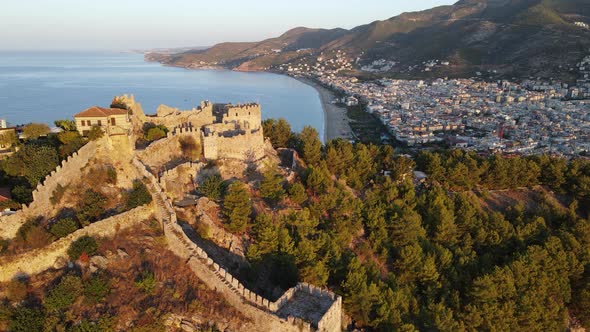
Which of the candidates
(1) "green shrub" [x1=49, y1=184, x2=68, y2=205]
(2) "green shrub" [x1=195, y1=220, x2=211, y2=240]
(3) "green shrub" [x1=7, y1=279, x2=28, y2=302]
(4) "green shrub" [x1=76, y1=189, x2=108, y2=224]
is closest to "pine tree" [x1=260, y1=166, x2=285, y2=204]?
(2) "green shrub" [x1=195, y1=220, x2=211, y2=240]

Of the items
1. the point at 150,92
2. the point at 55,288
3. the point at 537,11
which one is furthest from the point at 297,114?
the point at 537,11

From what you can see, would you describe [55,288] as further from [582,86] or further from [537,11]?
[537,11]

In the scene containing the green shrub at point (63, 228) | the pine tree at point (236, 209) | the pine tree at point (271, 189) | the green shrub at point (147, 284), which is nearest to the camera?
the green shrub at point (147, 284)

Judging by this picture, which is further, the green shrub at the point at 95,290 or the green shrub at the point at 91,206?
the green shrub at the point at 91,206

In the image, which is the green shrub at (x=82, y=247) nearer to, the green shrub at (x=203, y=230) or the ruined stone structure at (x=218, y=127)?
the green shrub at (x=203, y=230)

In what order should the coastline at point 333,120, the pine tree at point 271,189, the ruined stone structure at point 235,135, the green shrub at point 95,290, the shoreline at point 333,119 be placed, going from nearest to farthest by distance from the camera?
1. the green shrub at point 95,290
2. the pine tree at point 271,189
3. the ruined stone structure at point 235,135
4. the shoreline at point 333,119
5. the coastline at point 333,120

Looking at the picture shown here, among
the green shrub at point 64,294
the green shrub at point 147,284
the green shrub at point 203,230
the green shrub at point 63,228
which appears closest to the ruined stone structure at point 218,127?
the green shrub at point 203,230
